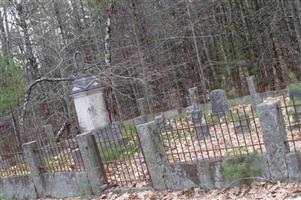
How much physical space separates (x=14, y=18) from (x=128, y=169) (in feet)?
46.7

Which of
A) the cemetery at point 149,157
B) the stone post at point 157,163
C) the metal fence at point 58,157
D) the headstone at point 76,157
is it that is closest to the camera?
the cemetery at point 149,157

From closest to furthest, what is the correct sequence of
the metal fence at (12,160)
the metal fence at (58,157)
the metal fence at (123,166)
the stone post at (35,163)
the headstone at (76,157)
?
the metal fence at (123,166)
the headstone at (76,157)
the metal fence at (58,157)
the stone post at (35,163)
the metal fence at (12,160)

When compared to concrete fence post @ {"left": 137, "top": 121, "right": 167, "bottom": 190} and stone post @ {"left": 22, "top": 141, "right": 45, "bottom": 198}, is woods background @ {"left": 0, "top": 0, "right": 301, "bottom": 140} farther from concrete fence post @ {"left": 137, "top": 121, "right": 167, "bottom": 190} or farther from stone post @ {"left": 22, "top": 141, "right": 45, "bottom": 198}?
concrete fence post @ {"left": 137, "top": 121, "right": 167, "bottom": 190}

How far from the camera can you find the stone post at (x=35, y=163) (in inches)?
371

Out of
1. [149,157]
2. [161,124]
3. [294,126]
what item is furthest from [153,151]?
[161,124]

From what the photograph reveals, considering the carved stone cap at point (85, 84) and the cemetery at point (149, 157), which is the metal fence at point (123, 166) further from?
the carved stone cap at point (85, 84)

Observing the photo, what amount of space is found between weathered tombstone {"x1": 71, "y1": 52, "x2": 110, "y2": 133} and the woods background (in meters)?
4.71

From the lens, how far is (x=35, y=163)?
371 inches

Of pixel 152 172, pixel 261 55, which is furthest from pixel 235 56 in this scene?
pixel 152 172

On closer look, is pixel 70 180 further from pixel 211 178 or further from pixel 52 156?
pixel 211 178

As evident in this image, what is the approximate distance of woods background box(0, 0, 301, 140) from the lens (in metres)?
18.3

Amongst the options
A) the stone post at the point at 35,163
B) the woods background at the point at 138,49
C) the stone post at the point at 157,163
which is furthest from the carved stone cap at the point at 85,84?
the woods background at the point at 138,49

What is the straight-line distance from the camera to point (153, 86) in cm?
2283

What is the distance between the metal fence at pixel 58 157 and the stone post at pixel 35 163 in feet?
0.23
